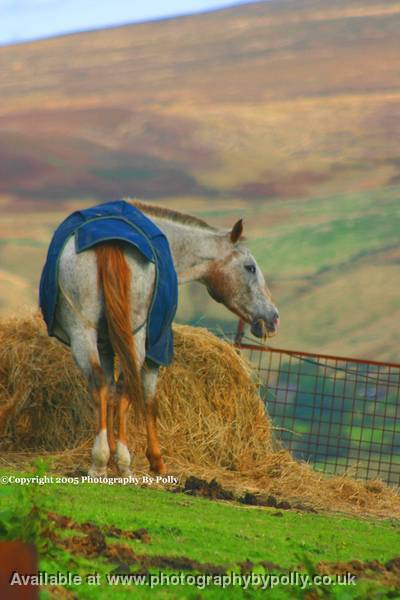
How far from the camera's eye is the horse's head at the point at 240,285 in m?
11.3

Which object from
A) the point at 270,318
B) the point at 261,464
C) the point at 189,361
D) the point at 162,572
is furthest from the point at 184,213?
the point at 162,572

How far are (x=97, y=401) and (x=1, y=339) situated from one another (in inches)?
136

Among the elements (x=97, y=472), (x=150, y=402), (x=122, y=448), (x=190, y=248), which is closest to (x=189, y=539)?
(x=97, y=472)

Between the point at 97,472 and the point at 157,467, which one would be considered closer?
the point at 97,472

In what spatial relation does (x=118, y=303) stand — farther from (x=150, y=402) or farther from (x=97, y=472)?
(x=97, y=472)

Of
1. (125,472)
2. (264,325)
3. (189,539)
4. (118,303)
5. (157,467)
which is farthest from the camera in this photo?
(264,325)

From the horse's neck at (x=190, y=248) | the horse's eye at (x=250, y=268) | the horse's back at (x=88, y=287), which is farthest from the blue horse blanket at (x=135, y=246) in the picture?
the horse's eye at (x=250, y=268)

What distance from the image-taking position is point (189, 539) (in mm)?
7312

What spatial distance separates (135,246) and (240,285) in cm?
195

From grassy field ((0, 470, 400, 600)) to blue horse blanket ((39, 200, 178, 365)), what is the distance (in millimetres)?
1213

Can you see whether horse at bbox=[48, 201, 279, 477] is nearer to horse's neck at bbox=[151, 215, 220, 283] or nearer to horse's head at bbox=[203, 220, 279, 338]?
horse's neck at bbox=[151, 215, 220, 283]

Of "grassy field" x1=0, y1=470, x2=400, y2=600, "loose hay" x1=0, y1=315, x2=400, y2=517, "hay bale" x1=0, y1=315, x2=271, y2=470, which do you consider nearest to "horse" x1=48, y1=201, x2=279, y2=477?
"grassy field" x1=0, y1=470, x2=400, y2=600

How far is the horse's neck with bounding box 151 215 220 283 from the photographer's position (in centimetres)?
1112

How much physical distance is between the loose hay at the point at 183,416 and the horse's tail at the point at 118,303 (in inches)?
86.4
